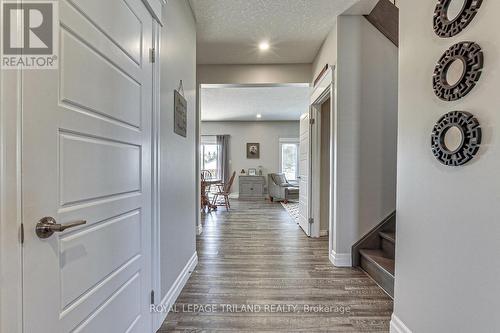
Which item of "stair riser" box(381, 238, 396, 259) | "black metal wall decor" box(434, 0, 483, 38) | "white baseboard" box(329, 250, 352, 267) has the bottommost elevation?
"white baseboard" box(329, 250, 352, 267)

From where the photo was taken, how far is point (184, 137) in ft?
7.52

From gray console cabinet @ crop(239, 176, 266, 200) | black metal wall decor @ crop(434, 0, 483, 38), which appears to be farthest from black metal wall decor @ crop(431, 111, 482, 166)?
gray console cabinet @ crop(239, 176, 266, 200)

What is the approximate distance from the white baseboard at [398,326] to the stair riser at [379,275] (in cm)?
54

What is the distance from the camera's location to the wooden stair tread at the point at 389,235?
2.38 metres

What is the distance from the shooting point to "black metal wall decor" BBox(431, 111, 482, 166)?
107 centimetres

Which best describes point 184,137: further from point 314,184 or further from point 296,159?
point 296,159

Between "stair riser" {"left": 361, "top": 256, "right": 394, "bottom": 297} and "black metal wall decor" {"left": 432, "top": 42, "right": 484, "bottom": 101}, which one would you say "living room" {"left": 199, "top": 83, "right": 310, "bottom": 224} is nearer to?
"stair riser" {"left": 361, "top": 256, "right": 394, "bottom": 297}

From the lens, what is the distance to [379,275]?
2.26 metres

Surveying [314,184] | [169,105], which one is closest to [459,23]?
[169,105]

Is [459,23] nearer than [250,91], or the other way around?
[459,23]

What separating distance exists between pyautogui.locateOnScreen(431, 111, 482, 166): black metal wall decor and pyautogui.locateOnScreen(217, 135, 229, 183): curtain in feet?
24.1

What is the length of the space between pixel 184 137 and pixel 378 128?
200cm

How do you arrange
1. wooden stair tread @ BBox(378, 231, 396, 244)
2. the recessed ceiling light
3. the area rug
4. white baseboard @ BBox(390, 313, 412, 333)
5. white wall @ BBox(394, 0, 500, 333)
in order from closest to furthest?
white wall @ BBox(394, 0, 500, 333)
white baseboard @ BBox(390, 313, 412, 333)
wooden stair tread @ BBox(378, 231, 396, 244)
the recessed ceiling light
the area rug

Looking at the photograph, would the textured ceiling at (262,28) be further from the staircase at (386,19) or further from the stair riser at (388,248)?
the stair riser at (388,248)
